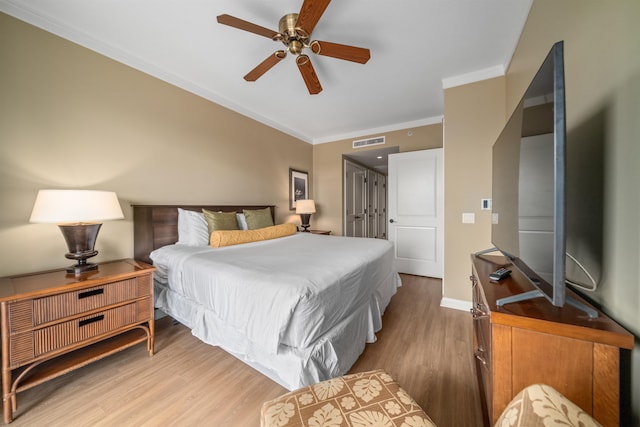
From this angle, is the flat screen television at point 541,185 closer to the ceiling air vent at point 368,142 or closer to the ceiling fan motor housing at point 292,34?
the ceiling fan motor housing at point 292,34

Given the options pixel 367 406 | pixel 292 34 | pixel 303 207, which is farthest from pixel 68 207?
pixel 303 207

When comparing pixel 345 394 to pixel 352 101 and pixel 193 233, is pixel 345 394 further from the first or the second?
pixel 352 101

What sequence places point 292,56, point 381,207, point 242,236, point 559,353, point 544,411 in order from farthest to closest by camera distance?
point 381,207
point 242,236
point 292,56
point 559,353
point 544,411

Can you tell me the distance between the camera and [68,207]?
151cm

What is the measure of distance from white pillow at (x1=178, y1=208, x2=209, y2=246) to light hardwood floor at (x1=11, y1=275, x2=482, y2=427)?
88cm

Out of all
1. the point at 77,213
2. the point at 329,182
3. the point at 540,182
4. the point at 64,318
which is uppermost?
the point at 329,182

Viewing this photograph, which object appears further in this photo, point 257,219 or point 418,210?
point 418,210

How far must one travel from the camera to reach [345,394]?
877 millimetres

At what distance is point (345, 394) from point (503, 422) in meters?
0.50

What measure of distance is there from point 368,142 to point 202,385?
4200mm

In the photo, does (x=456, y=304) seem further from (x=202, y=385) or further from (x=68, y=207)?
(x=68, y=207)

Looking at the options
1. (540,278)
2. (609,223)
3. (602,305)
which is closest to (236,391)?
(540,278)

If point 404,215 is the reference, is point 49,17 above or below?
above

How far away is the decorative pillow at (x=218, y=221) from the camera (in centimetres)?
254
